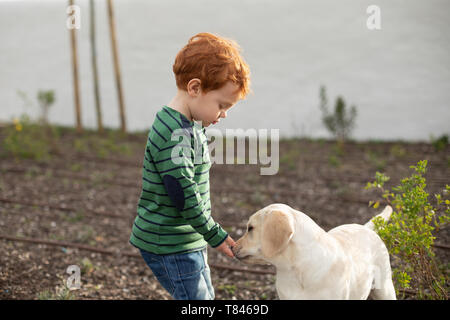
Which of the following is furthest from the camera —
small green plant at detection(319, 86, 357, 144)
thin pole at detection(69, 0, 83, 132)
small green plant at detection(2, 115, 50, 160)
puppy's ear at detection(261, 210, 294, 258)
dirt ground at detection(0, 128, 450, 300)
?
thin pole at detection(69, 0, 83, 132)

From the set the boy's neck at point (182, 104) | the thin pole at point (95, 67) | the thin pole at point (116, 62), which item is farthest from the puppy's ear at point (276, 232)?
the thin pole at point (95, 67)

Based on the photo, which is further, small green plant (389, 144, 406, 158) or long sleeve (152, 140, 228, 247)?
small green plant (389, 144, 406, 158)

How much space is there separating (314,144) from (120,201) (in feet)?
18.6

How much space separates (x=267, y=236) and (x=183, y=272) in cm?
61

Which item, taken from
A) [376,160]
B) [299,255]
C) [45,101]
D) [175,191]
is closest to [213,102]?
[175,191]

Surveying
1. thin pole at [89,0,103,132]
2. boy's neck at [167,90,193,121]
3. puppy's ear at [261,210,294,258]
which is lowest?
puppy's ear at [261,210,294,258]

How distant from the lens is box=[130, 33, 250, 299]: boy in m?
2.00

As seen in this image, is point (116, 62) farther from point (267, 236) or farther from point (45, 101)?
point (267, 236)

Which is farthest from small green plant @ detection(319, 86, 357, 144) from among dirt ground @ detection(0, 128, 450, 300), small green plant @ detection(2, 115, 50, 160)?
small green plant @ detection(2, 115, 50, 160)

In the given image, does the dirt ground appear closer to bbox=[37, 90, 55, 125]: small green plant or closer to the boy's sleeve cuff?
bbox=[37, 90, 55, 125]: small green plant

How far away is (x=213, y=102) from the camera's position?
207 cm

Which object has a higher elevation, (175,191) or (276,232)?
(175,191)

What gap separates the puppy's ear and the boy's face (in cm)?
59
